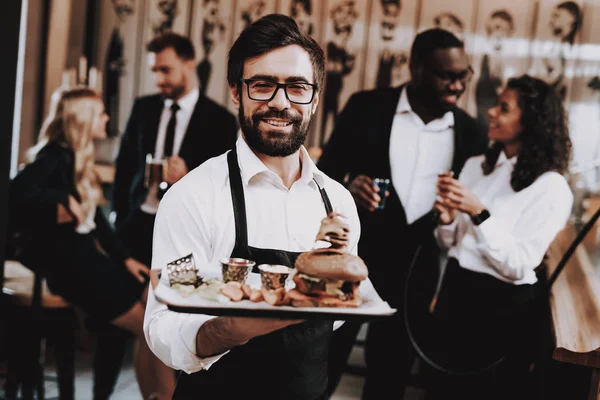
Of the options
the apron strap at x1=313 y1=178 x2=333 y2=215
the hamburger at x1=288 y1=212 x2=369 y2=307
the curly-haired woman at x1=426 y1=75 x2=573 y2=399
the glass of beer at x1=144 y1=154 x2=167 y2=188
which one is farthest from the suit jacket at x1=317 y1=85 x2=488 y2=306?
the hamburger at x1=288 y1=212 x2=369 y2=307

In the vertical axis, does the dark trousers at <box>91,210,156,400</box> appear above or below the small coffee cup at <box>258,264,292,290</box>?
below

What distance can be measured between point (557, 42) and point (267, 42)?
12.1 ft

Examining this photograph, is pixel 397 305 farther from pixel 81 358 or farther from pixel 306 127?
pixel 81 358

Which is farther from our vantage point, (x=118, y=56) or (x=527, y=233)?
(x=118, y=56)

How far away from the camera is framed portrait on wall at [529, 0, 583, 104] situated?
4.61m

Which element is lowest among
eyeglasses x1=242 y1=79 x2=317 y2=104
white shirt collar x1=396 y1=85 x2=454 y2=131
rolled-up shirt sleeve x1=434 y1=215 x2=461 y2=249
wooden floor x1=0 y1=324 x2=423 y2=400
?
wooden floor x1=0 y1=324 x2=423 y2=400

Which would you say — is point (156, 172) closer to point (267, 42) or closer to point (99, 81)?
point (267, 42)

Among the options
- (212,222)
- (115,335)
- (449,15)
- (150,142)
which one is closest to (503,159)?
(212,222)

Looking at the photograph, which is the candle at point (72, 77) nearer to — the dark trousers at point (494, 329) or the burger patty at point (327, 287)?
the dark trousers at point (494, 329)

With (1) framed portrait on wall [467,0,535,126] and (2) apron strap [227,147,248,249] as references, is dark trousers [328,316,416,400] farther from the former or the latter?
(1) framed portrait on wall [467,0,535,126]

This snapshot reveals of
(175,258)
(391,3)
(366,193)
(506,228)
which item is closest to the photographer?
(175,258)

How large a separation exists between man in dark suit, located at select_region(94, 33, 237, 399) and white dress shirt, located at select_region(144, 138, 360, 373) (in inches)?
75.7

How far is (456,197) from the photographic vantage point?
261cm

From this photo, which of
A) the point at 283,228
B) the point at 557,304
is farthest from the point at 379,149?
the point at 283,228
